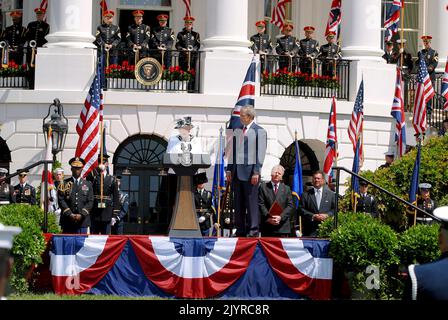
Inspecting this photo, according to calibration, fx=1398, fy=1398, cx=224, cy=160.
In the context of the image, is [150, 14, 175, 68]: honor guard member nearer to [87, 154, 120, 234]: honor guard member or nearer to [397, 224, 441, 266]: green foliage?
[87, 154, 120, 234]: honor guard member

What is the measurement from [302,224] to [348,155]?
32.8 feet

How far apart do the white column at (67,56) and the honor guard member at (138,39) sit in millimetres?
970

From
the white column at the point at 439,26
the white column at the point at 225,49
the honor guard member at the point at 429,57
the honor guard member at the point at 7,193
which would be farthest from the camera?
the white column at the point at 439,26

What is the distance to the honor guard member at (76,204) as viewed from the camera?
2212 centimetres

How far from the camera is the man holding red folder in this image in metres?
21.0

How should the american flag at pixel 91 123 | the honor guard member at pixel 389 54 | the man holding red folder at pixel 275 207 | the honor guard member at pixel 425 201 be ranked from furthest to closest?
the honor guard member at pixel 389 54 < the american flag at pixel 91 123 < the honor guard member at pixel 425 201 < the man holding red folder at pixel 275 207

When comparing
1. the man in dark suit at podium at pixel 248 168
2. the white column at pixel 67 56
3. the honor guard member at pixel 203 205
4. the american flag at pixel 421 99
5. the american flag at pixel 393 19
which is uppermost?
the american flag at pixel 393 19

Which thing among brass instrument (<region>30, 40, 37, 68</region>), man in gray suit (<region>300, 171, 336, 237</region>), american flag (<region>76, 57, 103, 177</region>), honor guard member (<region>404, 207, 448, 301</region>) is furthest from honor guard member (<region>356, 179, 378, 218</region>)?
honor guard member (<region>404, 207, 448, 301</region>)

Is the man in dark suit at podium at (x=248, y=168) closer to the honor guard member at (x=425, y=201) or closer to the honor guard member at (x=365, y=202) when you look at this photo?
the honor guard member at (x=365, y=202)

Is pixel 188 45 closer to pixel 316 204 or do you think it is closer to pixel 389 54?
pixel 389 54

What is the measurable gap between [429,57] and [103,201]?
534 inches

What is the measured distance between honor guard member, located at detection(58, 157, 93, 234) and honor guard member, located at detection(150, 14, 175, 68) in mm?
A: 9427

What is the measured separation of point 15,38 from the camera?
32.9 meters

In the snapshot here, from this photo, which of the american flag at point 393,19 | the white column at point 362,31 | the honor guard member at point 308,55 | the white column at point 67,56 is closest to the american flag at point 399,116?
the white column at point 362,31
